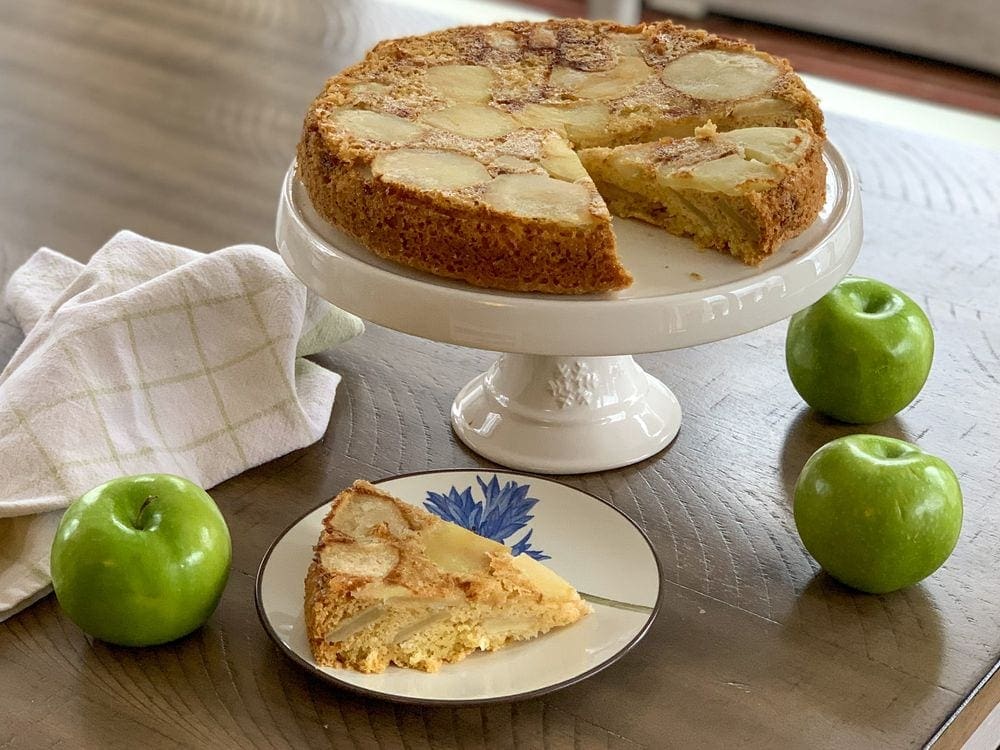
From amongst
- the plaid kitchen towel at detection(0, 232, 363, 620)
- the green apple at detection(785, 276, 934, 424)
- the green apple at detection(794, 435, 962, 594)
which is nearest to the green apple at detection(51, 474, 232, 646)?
the plaid kitchen towel at detection(0, 232, 363, 620)

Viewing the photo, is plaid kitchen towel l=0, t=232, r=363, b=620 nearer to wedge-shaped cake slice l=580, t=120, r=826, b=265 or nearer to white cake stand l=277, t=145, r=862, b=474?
white cake stand l=277, t=145, r=862, b=474

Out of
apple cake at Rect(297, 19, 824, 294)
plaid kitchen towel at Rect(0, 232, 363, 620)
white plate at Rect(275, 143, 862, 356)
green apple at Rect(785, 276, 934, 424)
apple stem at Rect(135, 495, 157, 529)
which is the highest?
apple cake at Rect(297, 19, 824, 294)

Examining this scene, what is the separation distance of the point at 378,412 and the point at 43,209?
0.56 metres

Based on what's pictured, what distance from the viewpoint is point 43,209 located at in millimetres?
1504

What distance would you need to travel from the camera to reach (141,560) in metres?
0.86

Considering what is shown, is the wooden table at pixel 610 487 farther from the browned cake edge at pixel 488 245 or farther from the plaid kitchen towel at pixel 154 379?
the browned cake edge at pixel 488 245

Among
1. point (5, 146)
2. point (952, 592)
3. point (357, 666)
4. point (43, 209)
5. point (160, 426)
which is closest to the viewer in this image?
point (357, 666)

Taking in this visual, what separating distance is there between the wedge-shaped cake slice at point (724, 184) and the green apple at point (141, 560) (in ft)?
1.38

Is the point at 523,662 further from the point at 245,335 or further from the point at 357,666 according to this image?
the point at 245,335

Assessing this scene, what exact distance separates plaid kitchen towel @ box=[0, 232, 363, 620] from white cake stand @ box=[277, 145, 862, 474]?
0.12 meters

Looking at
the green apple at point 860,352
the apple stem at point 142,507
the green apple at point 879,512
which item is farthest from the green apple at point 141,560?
the green apple at point 860,352

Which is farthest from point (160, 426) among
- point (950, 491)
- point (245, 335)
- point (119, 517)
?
point (950, 491)

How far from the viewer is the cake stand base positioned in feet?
3.66

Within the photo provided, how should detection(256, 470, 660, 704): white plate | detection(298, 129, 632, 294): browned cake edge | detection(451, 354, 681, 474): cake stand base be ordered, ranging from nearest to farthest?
detection(256, 470, 660, 704): white plate, detection(298, 129, 632, 294): browned cake edge, detection(451, 354, 681, 474): cake stand base
